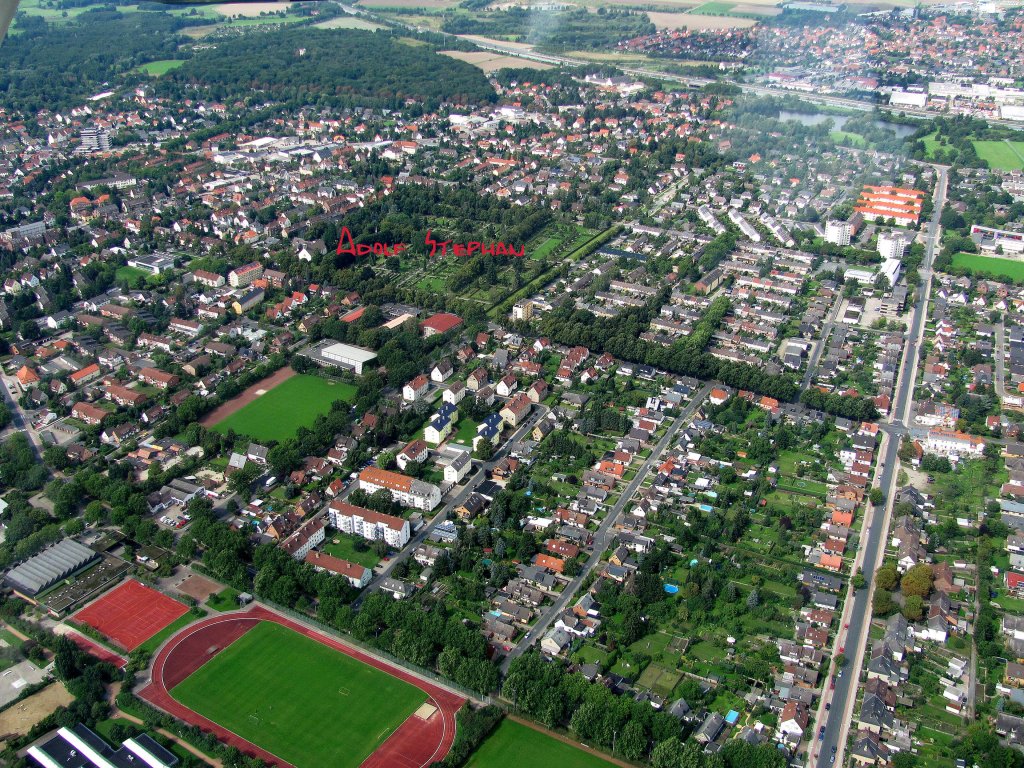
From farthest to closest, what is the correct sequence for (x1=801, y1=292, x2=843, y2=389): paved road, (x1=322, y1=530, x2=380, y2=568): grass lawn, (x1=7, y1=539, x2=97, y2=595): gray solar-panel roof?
(x1=801, y1=292, x2=843, y2=389): paved road < (x1=322, y1=530, x2=380, y2=568): grass lawn < (x1=7, y1=539, x2=97, y2=595): gray solar-panel roof

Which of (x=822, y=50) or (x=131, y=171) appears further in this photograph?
(x=822, y=50)

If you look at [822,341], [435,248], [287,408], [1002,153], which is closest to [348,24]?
[435,248]

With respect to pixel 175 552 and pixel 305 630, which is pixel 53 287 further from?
pixel 305 630

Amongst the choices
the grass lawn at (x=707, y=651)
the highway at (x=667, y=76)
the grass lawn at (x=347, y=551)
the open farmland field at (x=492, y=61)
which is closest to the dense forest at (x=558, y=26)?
the highway at (x=667, y=76)

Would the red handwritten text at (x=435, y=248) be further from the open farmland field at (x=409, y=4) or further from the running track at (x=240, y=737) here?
the open farmland field at (x=409, y=4)

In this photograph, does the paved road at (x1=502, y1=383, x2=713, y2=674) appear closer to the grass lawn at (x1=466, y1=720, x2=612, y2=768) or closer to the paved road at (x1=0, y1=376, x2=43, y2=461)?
the grass lawn at (x1=466, y1=720, x2=612, y2=768)

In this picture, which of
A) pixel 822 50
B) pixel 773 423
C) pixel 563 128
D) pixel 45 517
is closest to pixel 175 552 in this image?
pixel 45 517

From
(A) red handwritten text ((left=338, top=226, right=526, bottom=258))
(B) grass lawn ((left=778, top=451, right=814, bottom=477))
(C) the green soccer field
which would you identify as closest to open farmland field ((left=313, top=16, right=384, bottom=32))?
(A) red handwritten text ((left=338, top=226, right=526, bottom=258))
